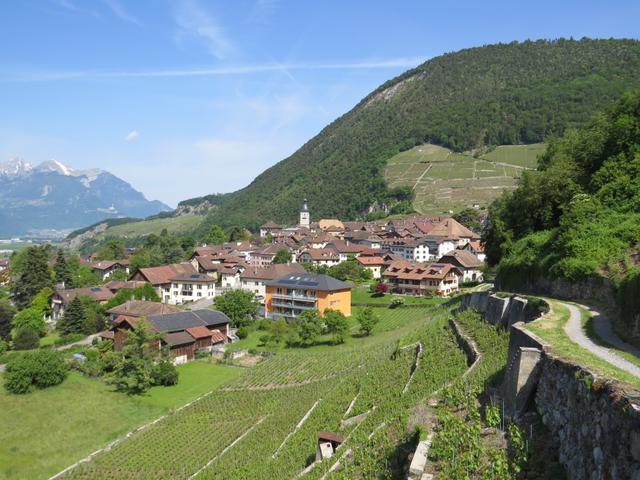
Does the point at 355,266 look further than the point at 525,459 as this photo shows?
Yes

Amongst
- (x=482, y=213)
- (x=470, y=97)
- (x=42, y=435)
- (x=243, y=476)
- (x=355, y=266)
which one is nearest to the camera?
(x=243, y=476)

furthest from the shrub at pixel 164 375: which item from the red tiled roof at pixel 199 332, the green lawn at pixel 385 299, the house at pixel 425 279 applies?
the house at pixel 425 279

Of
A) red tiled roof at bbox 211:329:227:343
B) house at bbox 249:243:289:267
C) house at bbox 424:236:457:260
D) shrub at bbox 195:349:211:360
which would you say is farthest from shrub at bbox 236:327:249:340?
house at bbox 424:236:457:260

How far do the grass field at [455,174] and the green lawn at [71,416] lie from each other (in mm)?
89665

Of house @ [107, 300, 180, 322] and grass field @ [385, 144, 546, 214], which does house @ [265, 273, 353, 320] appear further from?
grass field @ [385, 144, 546, 214]

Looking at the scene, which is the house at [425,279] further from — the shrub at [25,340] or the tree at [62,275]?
the tree at [62,275]

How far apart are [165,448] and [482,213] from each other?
86000 mm

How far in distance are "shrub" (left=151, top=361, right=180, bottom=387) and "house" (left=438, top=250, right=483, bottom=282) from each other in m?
36.5

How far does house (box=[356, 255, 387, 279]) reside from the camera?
69444mm

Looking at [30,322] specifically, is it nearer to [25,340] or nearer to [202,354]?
[25,340]

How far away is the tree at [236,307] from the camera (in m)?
49.1

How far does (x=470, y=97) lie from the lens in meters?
183

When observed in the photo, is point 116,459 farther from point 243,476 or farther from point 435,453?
point 435,453

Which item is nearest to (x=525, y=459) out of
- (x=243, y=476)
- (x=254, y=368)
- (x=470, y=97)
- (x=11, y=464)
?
(x=243, y=476)
